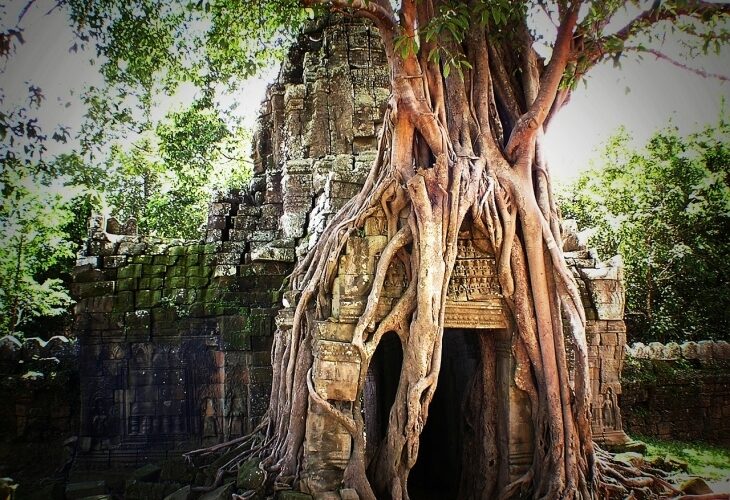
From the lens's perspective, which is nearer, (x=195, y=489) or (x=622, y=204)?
(x=195, y=489)

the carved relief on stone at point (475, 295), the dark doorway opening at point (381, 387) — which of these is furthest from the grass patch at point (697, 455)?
the dark doorway opening at point (381, 387)

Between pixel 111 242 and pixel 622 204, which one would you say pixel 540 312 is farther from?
pixel 622 204

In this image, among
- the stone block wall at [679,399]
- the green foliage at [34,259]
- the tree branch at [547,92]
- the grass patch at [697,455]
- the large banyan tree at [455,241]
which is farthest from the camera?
the green foliage at [34,259]

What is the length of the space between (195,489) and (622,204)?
11.8m

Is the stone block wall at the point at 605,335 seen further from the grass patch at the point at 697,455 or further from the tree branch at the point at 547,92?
the tree branch at the point at 547,92

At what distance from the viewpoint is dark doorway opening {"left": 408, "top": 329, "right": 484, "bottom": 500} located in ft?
20.8

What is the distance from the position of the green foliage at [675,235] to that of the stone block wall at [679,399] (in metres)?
2.98

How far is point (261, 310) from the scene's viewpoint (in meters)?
7.09

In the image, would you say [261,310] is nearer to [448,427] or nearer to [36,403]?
[448,427]

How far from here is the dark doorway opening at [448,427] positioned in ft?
20.8

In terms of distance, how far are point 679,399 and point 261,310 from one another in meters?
6.84

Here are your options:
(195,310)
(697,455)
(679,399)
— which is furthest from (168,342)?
(679,399)

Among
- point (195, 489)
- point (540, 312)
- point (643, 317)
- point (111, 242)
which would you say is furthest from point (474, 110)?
point (643, 317)

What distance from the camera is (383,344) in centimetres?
783
